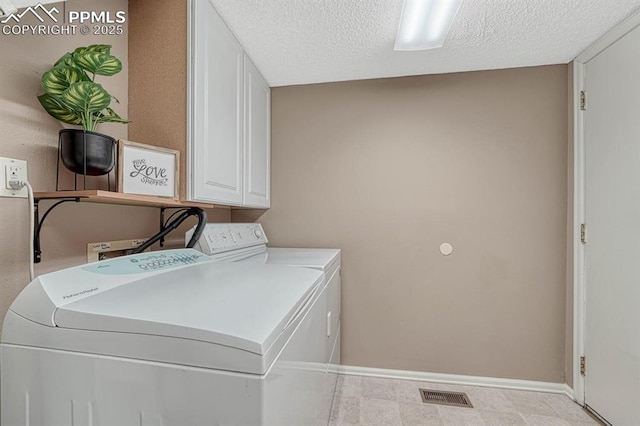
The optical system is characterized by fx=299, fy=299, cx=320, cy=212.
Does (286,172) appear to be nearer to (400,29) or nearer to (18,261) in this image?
(400,29)

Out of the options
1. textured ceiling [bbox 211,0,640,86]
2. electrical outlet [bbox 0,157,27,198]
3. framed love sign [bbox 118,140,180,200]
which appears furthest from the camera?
textured ceiling [bbox 211,0,640,86]

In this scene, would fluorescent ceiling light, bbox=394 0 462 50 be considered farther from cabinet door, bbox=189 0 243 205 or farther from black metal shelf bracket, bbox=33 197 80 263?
black metal shelf bracket, bbox=33 197 80 263

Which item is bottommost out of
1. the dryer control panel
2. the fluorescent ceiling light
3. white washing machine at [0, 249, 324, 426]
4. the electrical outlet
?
white washing machine at [0, 249, 324, 426]

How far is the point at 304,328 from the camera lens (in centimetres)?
96

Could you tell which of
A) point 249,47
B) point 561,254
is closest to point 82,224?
point 249,47

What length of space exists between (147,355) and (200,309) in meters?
0.14

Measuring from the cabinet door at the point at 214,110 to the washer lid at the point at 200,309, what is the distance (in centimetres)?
54

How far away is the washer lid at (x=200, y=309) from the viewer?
24.9 inches

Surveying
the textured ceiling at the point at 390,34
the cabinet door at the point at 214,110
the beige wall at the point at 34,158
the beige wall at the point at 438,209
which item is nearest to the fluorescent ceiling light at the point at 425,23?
the textured ceiling at the point at 390,34

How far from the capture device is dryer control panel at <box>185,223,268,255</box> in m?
1.54

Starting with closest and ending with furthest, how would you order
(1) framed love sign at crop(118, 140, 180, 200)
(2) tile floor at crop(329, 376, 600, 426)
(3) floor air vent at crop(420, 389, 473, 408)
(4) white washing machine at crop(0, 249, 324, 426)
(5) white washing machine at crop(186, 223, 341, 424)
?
1. (4) white washing machine at crop(0, 249, 324, 426)
2. (1) framed love sign at crop(118, 140, 180, 200)
3. (5) white washing machine at crop(186, 223, 341, 424)
4. (2) tile floor at crop(329, 376, 600, 426)
5. (3) floor air vent at crop(420, 389, 473, 408)

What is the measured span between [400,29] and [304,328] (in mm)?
1584

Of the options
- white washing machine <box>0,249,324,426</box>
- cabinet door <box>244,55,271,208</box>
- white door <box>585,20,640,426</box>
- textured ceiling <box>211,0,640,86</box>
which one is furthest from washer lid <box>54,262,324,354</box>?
white door <box>585,20,640,426</box>

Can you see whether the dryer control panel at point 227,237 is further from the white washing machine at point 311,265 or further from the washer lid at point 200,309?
the washer lid at point 200,309
